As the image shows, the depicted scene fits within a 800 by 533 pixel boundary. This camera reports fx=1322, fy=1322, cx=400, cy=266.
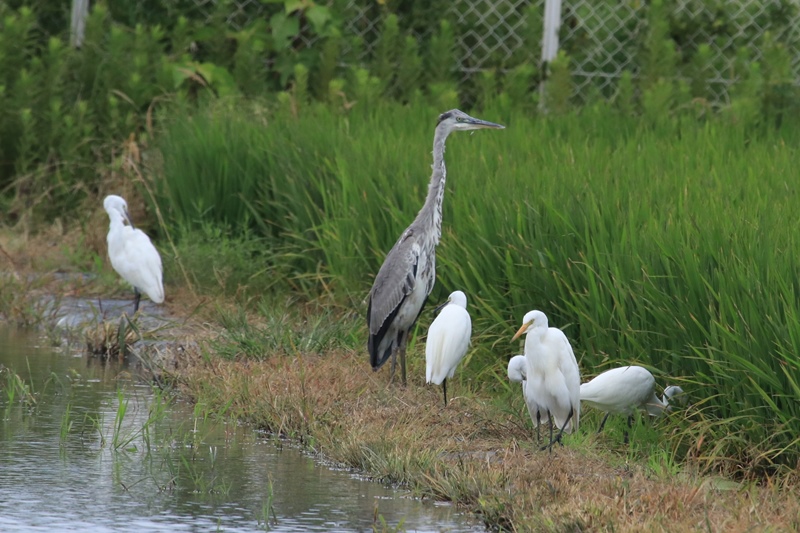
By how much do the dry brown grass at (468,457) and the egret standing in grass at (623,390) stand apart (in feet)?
0.69

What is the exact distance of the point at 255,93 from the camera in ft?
39.1

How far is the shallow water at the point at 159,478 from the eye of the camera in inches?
170

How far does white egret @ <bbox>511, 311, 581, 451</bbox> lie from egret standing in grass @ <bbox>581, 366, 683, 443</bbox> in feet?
0.23

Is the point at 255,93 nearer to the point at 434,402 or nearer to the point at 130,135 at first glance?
the point at 130,135

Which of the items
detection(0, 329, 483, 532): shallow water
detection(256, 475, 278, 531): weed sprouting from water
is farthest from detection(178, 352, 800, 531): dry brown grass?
detection(256, 475, 278, 531): weed sprouting from water

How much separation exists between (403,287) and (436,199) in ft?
1.79

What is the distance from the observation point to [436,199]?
6594mm

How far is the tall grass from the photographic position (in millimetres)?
4957

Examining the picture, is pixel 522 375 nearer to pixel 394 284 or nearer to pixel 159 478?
pixel 394 284

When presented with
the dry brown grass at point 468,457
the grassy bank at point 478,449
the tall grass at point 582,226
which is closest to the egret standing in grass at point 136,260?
the tall grass at point 582,226

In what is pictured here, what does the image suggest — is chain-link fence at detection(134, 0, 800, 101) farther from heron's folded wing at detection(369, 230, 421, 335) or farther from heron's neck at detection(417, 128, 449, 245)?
heron's folded wing at detection(369, 230, 421, 335)

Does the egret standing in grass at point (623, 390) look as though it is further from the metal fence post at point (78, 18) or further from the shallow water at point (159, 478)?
the metal fence post at point (78, 18)

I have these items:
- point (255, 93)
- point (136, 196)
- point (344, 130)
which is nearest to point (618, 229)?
point (344, 130)

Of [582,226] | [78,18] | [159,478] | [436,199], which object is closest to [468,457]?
[159,478]
